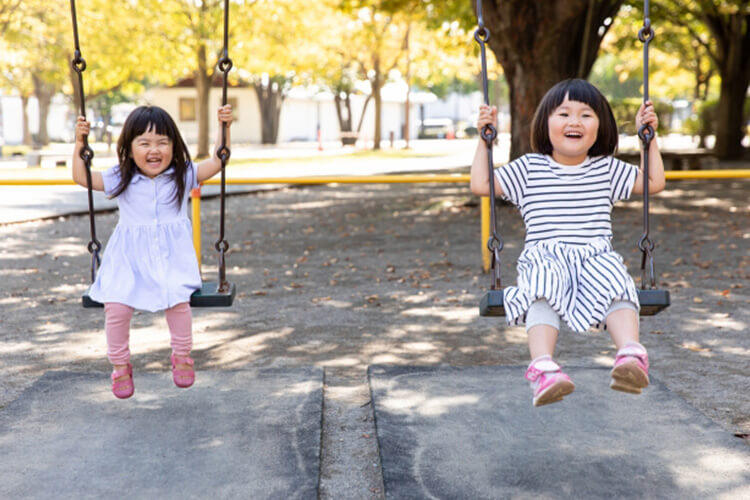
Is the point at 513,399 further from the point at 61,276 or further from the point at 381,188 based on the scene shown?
the point at 381,188

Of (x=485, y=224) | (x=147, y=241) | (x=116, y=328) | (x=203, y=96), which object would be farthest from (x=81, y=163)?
(x=203, y=96)

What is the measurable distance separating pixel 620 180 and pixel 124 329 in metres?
2.10

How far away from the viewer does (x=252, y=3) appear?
2914 centimetres

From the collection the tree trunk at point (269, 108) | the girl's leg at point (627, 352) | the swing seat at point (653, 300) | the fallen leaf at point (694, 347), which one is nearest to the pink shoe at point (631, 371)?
the girl's leg at point (627, 352)

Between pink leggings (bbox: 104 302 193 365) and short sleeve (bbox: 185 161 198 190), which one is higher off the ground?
short sleeve (bbox: 185 161 198 190)

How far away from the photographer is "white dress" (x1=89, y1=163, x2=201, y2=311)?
3965 millimetres

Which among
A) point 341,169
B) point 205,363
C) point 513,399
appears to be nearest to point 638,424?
point 513,399


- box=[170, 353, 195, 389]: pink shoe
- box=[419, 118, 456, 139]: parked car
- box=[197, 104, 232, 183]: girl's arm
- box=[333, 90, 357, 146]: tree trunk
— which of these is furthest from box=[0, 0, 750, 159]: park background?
box=[419, 118, 456, 139]: parked car

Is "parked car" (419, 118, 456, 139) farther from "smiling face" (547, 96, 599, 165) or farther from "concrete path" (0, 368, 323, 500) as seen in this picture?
"smiling face" (547, 96, 599, 165)

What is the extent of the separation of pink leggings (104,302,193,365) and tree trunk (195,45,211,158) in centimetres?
2705

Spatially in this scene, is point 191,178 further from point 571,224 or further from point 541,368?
point 541,368

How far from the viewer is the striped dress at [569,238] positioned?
354 cm

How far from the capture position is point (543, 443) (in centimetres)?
387

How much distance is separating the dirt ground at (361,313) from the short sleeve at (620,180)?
1126 mm
